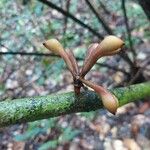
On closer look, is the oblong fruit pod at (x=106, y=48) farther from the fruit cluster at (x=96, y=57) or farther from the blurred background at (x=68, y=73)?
the blurred background at (x=68, y=73)

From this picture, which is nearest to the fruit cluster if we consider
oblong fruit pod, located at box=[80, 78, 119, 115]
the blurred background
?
oblong fruit pod, located at box=[80, 78, 119, 115]

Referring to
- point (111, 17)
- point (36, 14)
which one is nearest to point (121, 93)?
point (36, 14)

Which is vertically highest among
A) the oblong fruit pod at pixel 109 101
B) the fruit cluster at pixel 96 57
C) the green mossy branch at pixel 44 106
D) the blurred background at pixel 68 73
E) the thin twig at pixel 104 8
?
the fruit cluster at pixel 96 57

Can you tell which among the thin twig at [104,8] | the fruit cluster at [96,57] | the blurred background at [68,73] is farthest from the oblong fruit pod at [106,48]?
the thin twig at [104,8]

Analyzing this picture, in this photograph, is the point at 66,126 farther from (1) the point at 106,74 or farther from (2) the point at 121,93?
(2) the point at 121,93

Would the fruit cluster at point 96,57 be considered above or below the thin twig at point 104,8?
above

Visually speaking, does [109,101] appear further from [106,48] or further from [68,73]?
[68,73]
